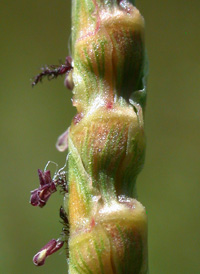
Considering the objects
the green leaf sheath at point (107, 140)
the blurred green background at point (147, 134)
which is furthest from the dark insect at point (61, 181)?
the blurred green background at point (147, 134)

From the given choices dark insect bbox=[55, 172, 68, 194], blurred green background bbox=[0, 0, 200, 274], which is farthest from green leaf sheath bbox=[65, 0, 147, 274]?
blurred green background bbox=[0, 0, 200, 274]

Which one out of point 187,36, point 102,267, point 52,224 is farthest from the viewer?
point 187,36

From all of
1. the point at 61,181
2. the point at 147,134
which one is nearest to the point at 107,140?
the point at 61,181

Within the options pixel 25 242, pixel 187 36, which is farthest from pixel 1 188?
pixel 187 36

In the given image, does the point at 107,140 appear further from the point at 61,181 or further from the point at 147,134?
the point at 147,134

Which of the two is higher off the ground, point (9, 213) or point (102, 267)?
point (102, 267)

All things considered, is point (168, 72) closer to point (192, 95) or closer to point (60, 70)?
point (192, 95)

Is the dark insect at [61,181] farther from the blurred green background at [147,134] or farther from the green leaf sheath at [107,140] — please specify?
the blurred green background at [147,134]
